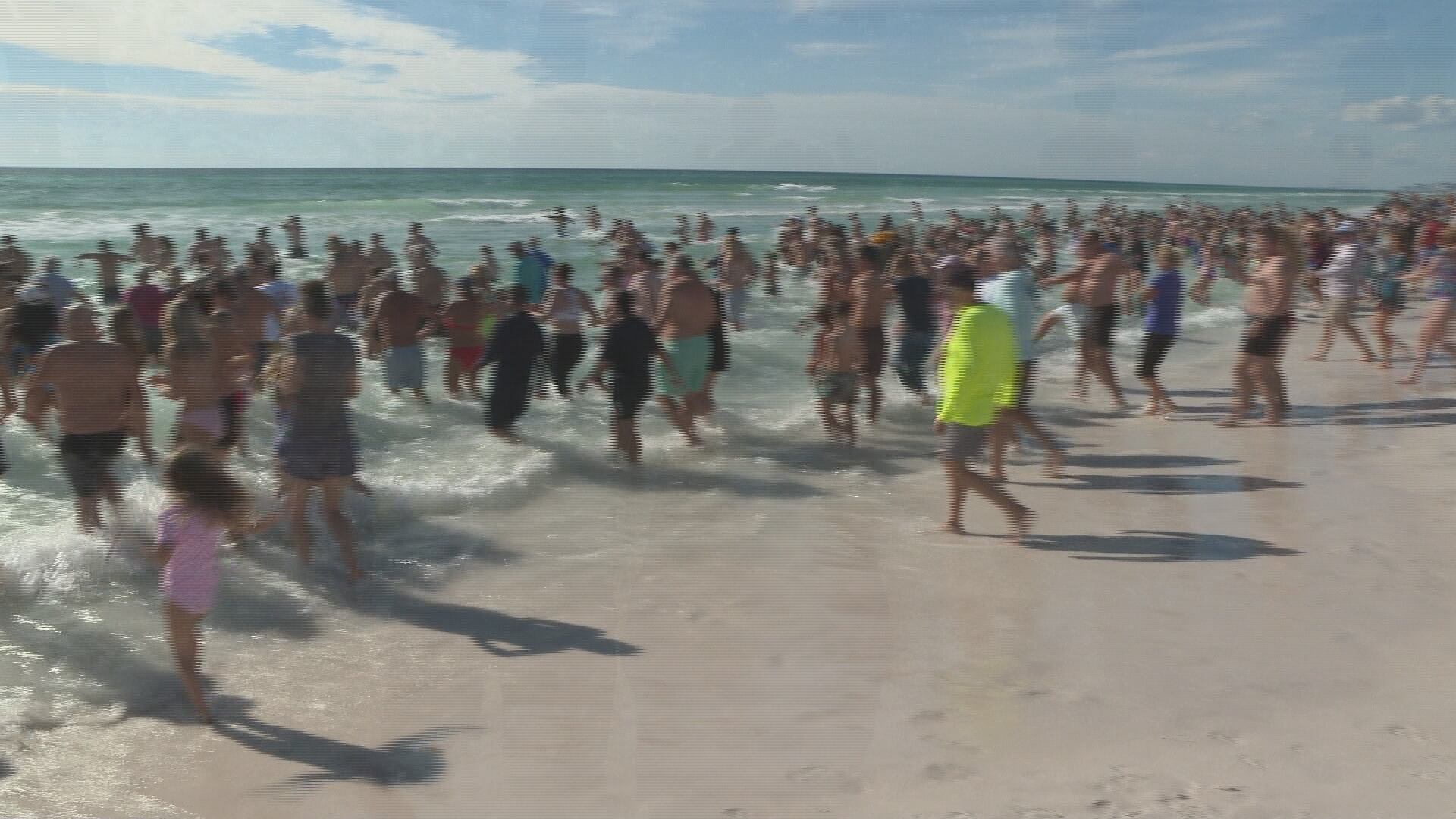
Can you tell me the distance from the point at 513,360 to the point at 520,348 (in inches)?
4.1

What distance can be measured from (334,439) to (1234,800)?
13.3 feet

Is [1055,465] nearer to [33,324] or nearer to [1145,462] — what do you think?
[1145,462]

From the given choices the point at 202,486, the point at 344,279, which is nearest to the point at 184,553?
the point at 202,486

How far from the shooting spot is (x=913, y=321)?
838 centimetres

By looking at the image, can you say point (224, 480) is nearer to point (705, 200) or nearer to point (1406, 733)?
point (1406, 733)

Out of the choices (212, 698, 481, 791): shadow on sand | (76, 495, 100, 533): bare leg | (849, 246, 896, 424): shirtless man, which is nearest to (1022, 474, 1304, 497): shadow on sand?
(849, 246, 896, 424): shirtless man

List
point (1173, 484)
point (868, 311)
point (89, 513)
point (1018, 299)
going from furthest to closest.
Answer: point (868, 311)
point (1018, 299)
point (1173, 484)
point (89, 513)

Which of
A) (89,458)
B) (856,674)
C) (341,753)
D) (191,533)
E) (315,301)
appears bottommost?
(341,753)

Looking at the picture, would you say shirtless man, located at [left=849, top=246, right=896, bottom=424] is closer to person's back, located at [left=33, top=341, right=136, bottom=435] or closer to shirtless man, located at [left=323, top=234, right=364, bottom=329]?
person's back, located at [left=33, top=341, right=136, bottom=435]

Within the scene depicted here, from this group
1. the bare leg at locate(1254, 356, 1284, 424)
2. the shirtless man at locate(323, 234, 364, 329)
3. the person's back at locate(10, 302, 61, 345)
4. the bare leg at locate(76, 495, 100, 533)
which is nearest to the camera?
the bare leg at locate(76, 495, 100, 533)

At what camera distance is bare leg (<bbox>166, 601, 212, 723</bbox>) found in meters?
3.86

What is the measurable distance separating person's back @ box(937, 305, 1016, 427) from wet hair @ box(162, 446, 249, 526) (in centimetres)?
336

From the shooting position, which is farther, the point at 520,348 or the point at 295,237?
the point at 295,237

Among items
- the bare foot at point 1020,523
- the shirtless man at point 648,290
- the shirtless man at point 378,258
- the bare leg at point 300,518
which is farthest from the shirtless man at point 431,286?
the bare foot at point 1020,523
